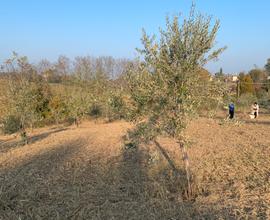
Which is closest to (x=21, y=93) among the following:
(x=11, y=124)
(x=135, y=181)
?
(x=11, y=124)

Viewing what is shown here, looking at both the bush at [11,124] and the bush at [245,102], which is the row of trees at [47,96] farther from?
the bush at [245,102]

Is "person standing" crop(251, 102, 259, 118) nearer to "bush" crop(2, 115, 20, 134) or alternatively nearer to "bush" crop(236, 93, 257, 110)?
"bush" crop(236, 93, 257, 110)

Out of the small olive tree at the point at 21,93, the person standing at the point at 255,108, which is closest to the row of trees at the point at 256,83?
the person standing at the point at 255,108

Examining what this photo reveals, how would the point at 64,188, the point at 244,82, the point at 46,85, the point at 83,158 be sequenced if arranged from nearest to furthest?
the point at 64,188, the point at 83,158, the point at 46,85, the point at 244,82

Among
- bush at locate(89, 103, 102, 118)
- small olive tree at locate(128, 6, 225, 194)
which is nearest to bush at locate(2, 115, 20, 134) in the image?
bush at locate(89, 103, 102, 118)

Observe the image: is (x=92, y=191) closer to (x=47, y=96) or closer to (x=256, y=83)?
(x=47, y=96)

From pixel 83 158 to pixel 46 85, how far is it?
18.7m

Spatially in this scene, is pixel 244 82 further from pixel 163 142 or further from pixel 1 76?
pixel 1 76

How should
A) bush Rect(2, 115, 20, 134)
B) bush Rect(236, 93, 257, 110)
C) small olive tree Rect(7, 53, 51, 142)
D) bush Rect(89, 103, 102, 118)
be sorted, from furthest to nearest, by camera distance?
bush Rect(236, 93, 257, 110) < bush Rect(89, 103, 102, 118) < bush Rect(2, 115, 20, 134) < small olive tree Rect(7, 53, 51, 142)

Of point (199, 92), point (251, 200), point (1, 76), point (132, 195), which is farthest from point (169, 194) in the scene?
point (1, 76)

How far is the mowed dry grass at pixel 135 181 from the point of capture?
6559 millimetres

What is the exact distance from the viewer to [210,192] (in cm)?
773

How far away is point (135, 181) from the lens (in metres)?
8.94

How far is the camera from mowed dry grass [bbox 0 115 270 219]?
6.56 meters
